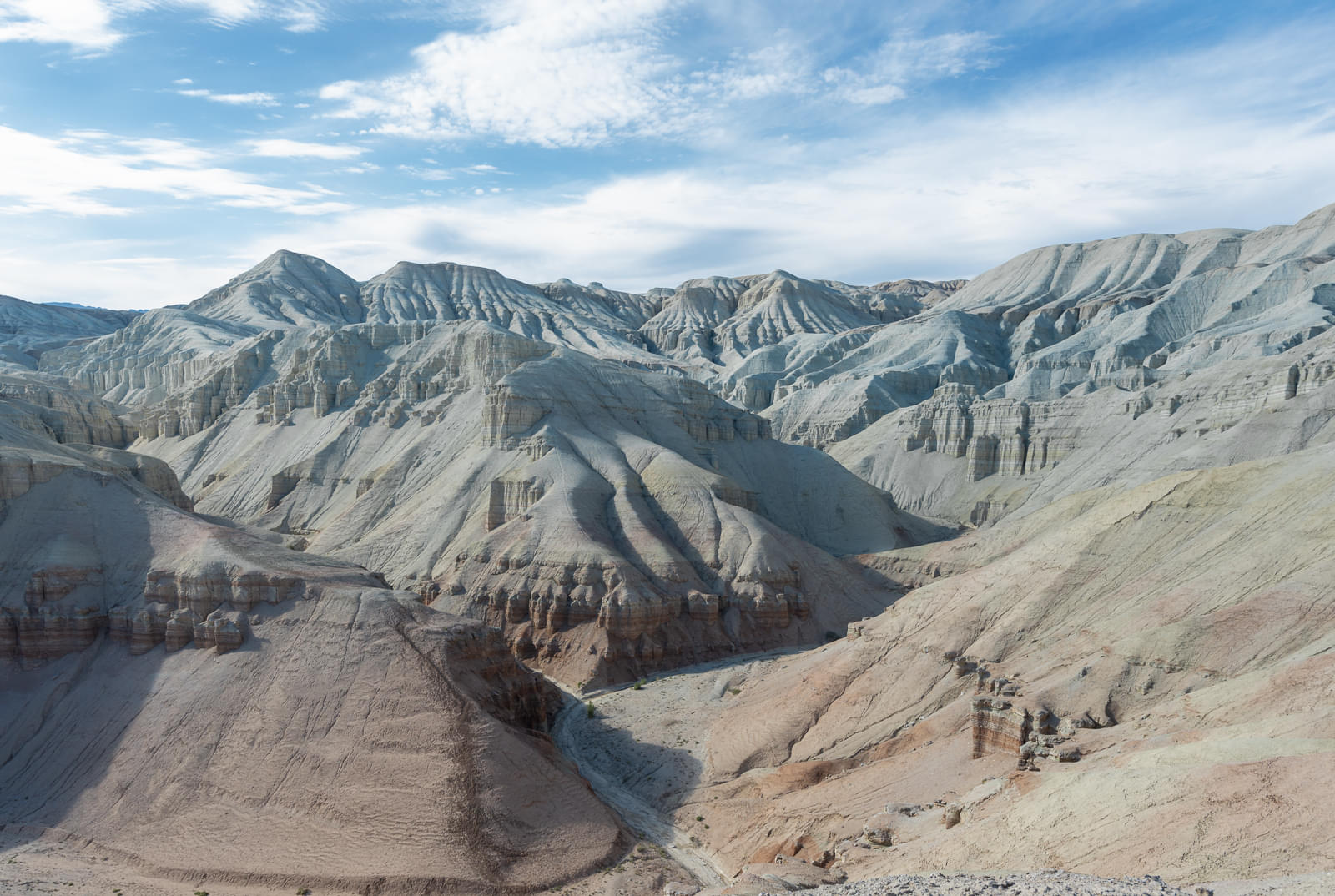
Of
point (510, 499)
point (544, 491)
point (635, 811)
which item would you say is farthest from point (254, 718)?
point (510, 499)

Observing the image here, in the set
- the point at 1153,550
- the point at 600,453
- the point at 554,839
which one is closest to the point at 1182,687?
the point at 1153,550

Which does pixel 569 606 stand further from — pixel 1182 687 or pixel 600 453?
pixel 1182 687

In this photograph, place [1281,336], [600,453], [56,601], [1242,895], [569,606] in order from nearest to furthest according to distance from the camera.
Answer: [1242,895] < [56,601] < [569,606] < [600,453] < [1281,336]

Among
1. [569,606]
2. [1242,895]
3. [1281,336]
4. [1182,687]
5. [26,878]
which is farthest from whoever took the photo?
[1281,336]

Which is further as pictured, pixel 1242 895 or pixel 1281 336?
pixel 1281 336

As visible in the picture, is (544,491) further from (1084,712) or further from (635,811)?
(1084,712)

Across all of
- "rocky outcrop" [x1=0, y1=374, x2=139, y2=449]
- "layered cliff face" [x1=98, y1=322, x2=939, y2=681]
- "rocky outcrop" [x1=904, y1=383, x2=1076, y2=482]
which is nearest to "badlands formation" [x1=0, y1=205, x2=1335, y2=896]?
"layered cliff face" [x1=98, y1=322, x2=939, y2=681]
